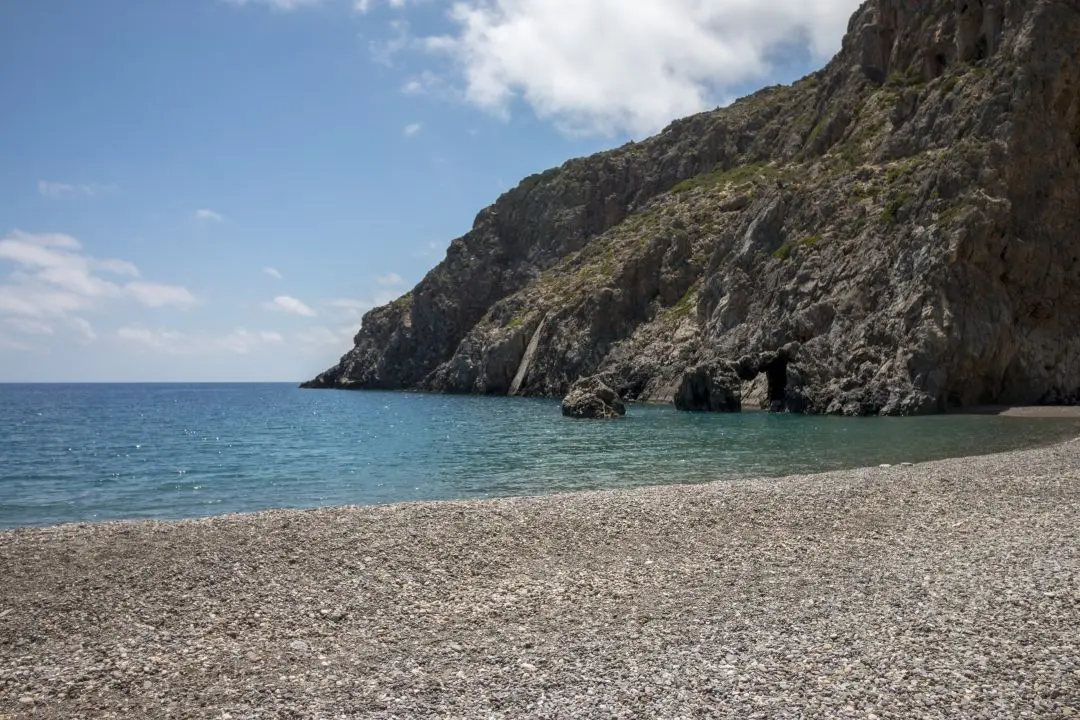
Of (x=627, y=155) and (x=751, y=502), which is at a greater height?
(x=627, y=155)

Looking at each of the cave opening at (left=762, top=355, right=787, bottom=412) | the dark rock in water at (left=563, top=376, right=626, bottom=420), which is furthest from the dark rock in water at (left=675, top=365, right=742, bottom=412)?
the dark rock in water at (left=563, top=376, right=626, bottom=420)

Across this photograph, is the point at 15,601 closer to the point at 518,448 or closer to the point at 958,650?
the point at 958,650

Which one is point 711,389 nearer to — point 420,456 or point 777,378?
point 777,378

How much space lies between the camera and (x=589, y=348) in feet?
328

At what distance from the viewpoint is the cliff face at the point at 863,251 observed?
60969mm

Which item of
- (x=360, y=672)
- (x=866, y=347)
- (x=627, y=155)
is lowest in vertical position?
(x=360, y=672)

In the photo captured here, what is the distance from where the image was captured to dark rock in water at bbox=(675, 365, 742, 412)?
231ft

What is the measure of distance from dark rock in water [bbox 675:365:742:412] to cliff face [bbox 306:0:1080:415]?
368 mm

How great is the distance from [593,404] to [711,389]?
1213 centimetres

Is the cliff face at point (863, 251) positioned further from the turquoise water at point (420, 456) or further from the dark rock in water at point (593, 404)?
the turquoise water at point (420, 456)

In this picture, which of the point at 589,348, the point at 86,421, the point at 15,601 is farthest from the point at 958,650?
the point at 589,348

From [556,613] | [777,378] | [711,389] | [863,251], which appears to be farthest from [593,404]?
[556,613]

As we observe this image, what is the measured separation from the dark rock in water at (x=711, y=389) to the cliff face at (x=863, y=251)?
0.37 metres

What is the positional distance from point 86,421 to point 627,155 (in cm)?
9729
